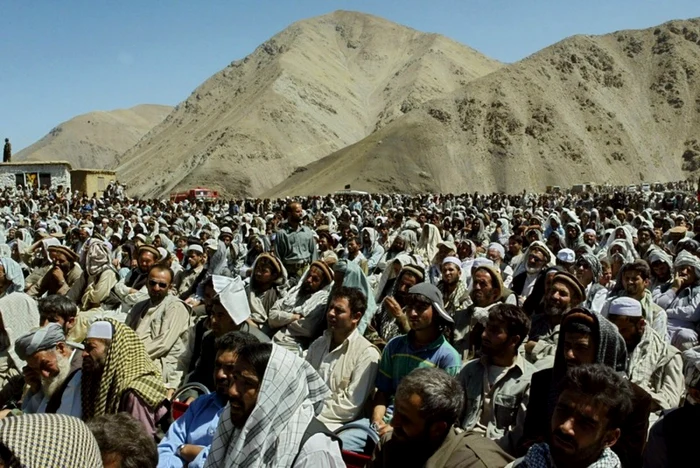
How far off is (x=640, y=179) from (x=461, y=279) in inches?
2208

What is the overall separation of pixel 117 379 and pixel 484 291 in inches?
125

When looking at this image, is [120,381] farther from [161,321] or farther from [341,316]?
[161,321]

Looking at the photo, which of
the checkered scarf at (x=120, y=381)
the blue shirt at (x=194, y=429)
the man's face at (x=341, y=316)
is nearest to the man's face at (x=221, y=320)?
the man's face at (x=341, y=316)

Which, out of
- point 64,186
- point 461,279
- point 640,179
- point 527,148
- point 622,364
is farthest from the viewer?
point 640,179

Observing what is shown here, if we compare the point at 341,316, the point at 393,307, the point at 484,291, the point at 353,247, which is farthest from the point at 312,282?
the point at 353,247

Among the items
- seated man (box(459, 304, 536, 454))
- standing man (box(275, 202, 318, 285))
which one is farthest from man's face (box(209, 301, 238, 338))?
standing man (box(275, 202, 318, 285))

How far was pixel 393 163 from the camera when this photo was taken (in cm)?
4928

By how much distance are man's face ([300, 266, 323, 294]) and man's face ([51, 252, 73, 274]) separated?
11.0ft

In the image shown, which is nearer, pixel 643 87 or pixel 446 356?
pixel 446 356

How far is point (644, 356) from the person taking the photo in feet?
14.3

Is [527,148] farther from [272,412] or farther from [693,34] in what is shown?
[272,412]

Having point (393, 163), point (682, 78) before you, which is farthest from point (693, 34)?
point (393, 163)

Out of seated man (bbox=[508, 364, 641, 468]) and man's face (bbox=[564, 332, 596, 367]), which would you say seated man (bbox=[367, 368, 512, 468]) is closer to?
seated man (bbox=[508, 364, 641, 468])

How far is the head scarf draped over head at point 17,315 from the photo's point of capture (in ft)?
18.4
